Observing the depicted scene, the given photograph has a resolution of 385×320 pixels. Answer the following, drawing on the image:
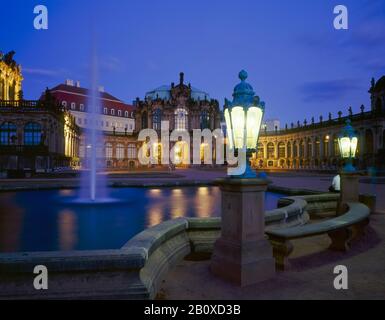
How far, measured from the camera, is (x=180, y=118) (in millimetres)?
88562

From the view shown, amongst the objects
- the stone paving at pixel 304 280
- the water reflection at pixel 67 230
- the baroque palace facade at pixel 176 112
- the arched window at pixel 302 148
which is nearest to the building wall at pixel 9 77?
the baroque palace facade at pixel 176 112

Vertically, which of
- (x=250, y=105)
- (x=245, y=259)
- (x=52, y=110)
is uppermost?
(x=52, y=110)

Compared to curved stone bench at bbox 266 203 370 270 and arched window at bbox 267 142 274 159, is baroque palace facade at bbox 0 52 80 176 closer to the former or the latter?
curved stone bench at bbox 266 203 370 270

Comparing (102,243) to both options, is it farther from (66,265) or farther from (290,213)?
(290,213)

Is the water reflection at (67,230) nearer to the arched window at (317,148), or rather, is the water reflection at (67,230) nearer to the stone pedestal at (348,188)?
the stone pedestal at (348,188)

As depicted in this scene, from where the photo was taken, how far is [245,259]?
5375 mm

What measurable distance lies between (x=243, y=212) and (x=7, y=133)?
50231 millimetres

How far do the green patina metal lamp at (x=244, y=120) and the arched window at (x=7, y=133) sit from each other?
48702 mm

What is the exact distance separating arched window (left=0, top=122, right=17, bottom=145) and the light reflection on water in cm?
3745

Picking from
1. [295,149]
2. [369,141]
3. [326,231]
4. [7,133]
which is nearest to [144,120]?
[295,149]

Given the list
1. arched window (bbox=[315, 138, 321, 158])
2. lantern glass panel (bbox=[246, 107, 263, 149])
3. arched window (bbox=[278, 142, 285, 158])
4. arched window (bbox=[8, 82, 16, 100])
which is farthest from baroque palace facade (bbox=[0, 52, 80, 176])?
arched window (bbox=[278, 142, 285, 158])

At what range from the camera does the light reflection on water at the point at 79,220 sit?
7.04m
